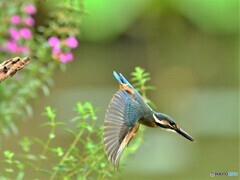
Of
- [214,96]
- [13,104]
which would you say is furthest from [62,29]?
[214,96]

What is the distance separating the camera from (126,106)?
0.94 metres

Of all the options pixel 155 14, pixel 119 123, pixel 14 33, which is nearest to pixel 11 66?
pixel 119 123

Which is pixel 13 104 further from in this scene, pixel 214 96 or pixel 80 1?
pixel 214 96

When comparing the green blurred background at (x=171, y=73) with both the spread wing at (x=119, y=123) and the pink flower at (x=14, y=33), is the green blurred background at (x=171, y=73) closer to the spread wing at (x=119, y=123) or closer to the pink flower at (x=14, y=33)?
the pink flower at (x=14, y=33)

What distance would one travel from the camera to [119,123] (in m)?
0.93

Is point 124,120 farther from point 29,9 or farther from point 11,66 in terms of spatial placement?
point 29,9

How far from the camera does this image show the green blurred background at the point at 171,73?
306cm

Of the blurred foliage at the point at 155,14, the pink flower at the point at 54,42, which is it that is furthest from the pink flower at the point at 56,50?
the blurred foliage at the point at 155,14

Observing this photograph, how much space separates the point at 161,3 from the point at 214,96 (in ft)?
2.82

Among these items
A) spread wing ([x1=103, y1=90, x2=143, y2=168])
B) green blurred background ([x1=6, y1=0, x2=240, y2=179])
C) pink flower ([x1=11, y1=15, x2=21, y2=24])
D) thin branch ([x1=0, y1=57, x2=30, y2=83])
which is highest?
green blurred background ([x1=6, y1=0, x2=240, y2=179])

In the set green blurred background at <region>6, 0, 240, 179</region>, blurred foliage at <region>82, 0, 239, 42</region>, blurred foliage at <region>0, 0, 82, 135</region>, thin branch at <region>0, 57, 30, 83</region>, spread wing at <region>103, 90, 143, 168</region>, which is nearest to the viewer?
spread wing at <region>103, 90, 143, 168</region>

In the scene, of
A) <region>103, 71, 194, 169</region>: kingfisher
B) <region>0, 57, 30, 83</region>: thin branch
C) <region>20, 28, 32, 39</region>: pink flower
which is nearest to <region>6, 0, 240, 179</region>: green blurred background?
<region>20, 28, 32, 39</region>: pink flower

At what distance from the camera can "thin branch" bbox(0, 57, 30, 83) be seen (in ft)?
3.61

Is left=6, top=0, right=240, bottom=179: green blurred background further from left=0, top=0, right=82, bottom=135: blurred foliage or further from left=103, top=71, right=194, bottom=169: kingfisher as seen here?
left=103, top=71, right=194, bottom=169: kingfisher
